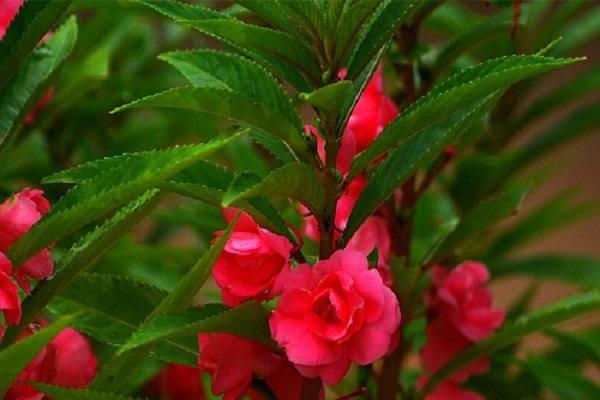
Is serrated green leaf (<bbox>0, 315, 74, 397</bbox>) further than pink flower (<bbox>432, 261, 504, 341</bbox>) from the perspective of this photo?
No

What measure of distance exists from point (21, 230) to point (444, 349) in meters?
0.34

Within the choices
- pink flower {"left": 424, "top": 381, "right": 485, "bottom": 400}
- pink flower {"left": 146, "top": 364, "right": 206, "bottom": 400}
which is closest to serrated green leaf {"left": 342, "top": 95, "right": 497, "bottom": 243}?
pink flower {"left": 424, "top": 381, "right": 485, "bottom": 400}

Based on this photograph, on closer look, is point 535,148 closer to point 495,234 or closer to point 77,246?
point 495,234

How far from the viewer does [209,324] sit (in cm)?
58

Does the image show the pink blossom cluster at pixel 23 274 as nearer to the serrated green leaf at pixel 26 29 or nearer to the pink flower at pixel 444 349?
the serrated green leaf at pixel 26 29

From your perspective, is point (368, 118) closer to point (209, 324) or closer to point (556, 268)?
point (209, 324)

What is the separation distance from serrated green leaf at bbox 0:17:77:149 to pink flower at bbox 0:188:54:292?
7cm

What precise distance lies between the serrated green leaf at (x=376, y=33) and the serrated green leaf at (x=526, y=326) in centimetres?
21

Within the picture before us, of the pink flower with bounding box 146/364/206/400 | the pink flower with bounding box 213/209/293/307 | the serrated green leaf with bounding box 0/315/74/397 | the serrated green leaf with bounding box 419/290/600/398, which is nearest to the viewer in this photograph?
the serrated green leaf with bounding box 0/315/74/397

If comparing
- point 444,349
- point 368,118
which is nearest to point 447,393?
point 444,349

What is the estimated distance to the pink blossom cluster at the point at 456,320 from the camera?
2.69ft

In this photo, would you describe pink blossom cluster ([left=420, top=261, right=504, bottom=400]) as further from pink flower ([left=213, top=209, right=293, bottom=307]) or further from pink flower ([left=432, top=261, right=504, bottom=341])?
pink flower ([left=213, top=209, right=293, bottom=307])

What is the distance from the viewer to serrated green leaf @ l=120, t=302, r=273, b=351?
1.81 feet

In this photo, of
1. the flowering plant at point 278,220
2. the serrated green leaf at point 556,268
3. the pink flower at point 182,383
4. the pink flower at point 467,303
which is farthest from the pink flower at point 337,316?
the serrated green leaf at point 556,268
